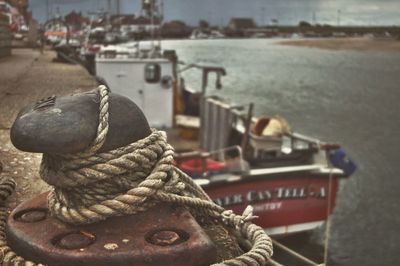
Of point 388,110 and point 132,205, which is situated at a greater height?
point 132,205

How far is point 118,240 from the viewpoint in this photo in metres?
1.89

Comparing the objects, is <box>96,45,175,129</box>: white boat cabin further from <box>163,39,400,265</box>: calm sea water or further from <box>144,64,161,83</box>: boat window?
<box>163,39,400,265</box>: calm sea water

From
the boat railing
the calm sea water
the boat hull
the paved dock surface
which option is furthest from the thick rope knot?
the calm sea water

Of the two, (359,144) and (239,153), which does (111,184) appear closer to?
(239,153)

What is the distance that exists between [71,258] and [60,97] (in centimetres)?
65

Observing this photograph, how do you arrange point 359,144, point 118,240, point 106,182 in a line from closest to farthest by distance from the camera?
1. point 118,240
2. point 106,182
3. point 359,144

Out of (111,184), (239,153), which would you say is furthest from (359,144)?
(111,184)

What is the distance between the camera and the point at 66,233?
194 centimetres

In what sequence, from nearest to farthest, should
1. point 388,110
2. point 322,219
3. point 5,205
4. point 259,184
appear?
point 5,205 < point 259,184 < point 322,219 < point 388,110

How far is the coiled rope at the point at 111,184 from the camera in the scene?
1937 millimetres

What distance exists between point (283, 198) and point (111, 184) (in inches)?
383

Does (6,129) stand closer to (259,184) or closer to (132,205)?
(132,205)

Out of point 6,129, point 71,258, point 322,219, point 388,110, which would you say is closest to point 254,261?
point 71,258

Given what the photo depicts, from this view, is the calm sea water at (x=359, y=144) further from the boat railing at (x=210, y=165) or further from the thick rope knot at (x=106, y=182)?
the thick rope knot at (x=106, y=182)
